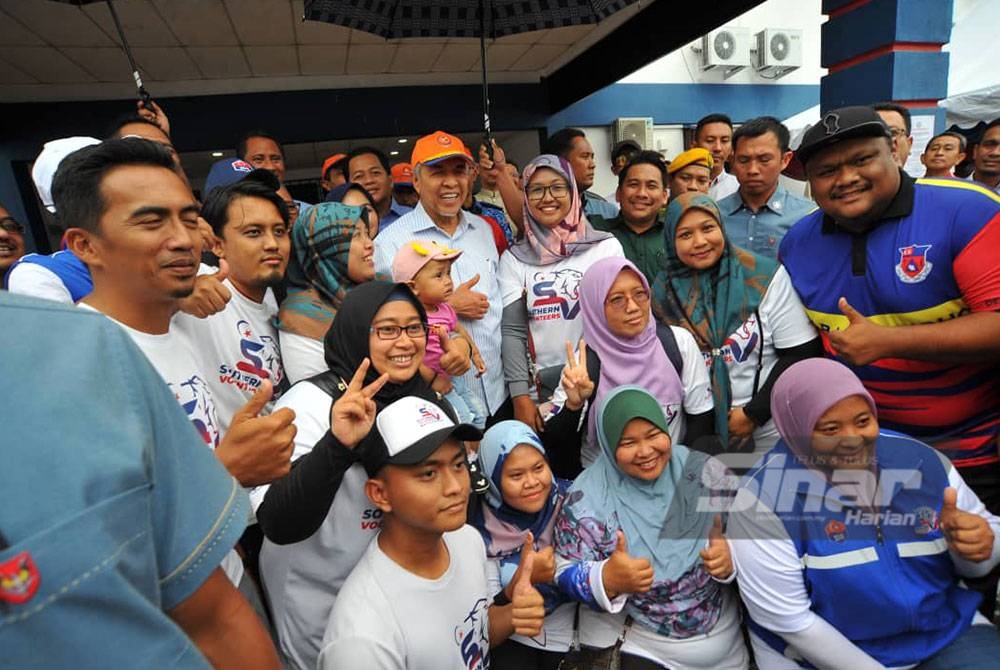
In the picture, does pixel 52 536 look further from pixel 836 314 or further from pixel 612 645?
pixel 836 314

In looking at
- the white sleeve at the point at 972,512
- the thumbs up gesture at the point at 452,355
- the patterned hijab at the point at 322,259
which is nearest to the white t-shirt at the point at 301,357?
the patterned hijab at the point at 322,259

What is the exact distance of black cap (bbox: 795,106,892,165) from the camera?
1.78m

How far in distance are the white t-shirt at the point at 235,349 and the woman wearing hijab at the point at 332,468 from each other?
28 centimetres

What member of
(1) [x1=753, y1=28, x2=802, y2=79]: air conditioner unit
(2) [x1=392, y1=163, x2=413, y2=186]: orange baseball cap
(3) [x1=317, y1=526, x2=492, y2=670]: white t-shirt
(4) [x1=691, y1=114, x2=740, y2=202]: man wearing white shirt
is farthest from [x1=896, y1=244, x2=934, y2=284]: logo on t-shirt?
(1) [x1=753, y1=28, x2=802, y2=79]: air conditioner unit

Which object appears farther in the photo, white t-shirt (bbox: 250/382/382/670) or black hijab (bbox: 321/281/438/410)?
black hijab (bbox: 321/281/438/410)

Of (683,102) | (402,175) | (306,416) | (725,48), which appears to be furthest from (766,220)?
(725,48)

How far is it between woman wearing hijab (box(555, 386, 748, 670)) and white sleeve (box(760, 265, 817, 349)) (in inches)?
25.6

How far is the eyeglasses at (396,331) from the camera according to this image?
1668 mm

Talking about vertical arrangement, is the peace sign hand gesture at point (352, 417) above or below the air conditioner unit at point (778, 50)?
below

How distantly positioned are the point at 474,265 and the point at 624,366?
101 cm

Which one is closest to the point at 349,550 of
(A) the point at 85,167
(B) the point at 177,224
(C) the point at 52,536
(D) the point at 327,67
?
(B) the point at 177,224

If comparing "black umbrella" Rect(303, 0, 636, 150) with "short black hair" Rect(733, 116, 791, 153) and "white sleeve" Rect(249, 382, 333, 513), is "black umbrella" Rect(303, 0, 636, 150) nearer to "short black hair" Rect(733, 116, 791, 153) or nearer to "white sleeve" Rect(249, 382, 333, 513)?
"short black hair" Rect(733, 116, 791, 153)

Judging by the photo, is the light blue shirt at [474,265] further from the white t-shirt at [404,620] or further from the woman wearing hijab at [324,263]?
the white t-shirt at [404,620]

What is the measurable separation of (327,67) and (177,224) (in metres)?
6.52
